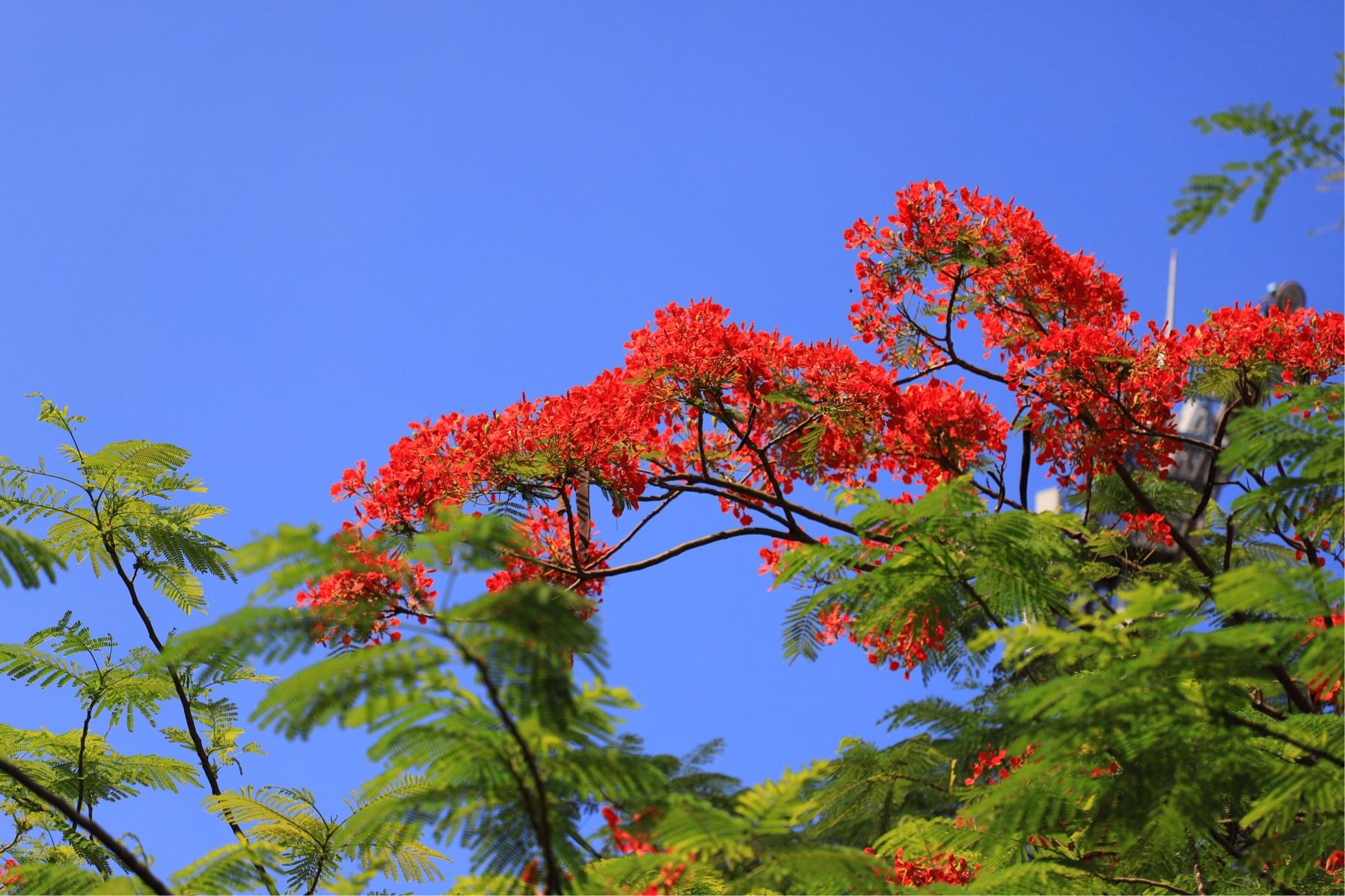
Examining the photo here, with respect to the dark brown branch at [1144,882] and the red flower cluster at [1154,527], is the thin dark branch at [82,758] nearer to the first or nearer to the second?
the dark brown branch at [1144,882]

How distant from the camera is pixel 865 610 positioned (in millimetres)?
4641

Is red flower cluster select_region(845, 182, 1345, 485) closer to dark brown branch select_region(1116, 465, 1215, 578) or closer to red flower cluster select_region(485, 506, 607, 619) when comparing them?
dark brown branch select_region(1116, 465, 1215, 578)

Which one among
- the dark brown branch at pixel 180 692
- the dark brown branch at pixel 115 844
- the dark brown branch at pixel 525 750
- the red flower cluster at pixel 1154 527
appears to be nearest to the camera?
the dark brown branch at pixel 525 750

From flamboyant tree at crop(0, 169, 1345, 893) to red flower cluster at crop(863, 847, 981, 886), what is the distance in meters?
0.02

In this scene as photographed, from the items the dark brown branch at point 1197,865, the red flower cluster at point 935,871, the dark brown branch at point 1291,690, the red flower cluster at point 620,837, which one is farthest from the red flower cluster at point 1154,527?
the red flower cluster at point 620,837

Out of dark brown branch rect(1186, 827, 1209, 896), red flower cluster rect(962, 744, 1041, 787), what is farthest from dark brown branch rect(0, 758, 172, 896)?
dark brown branch rect(1186, 827, 1209, 896)

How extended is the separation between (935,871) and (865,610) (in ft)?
6.57

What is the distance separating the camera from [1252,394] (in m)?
8.13

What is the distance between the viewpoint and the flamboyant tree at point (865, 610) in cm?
262

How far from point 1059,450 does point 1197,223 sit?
4440 mm

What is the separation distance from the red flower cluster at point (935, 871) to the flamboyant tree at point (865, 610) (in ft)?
0.08

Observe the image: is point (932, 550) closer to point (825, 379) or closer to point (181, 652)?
point (181, 652)

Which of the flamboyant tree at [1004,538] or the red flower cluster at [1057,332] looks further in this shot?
the red flower cluster at [1057,332]

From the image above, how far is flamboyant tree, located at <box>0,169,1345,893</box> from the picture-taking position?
262 centimetres
